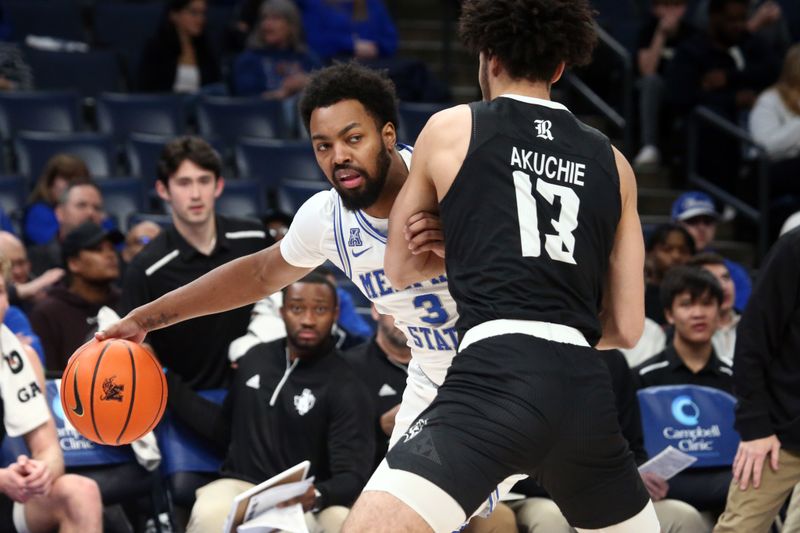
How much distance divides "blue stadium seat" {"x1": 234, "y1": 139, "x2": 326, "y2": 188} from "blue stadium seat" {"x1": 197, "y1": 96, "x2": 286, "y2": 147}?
37 centimetres

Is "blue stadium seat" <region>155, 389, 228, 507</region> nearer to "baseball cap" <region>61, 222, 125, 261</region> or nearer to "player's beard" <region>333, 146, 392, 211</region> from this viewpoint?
"baseball cap" <region>61, 222, 125, 261</region>

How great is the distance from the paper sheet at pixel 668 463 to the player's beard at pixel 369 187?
8.32 feet

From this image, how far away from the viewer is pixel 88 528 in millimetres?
5797

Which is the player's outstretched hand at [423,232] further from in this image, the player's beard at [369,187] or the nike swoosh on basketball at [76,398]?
the nike swoosh on basketball at [76,398]

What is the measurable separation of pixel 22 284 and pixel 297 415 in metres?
2.23

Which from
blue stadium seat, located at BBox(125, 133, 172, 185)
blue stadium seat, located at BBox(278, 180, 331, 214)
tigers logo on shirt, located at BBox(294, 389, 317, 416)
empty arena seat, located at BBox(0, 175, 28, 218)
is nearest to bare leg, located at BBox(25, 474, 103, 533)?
tigers logo on shirt, located at BBox(294, 389, 317, 416)

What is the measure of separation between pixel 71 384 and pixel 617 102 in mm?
7647

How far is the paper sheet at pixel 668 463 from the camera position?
19.6ft

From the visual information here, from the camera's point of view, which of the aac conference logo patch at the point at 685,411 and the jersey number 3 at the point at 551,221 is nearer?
the jersey number 3 at the point at 551,221

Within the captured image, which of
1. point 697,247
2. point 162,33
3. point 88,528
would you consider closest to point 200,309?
point 88,528

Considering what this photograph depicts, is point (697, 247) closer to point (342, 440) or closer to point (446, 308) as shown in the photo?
point (342, 440)

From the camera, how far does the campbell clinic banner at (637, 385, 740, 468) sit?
6434 mm

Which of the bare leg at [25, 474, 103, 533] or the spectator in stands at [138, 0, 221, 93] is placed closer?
the bare leg at [25, 474, 103, 533]

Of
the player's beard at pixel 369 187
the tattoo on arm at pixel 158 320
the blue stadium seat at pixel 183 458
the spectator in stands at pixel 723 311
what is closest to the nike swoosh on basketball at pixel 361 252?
the player's beard at pixel 369 187
